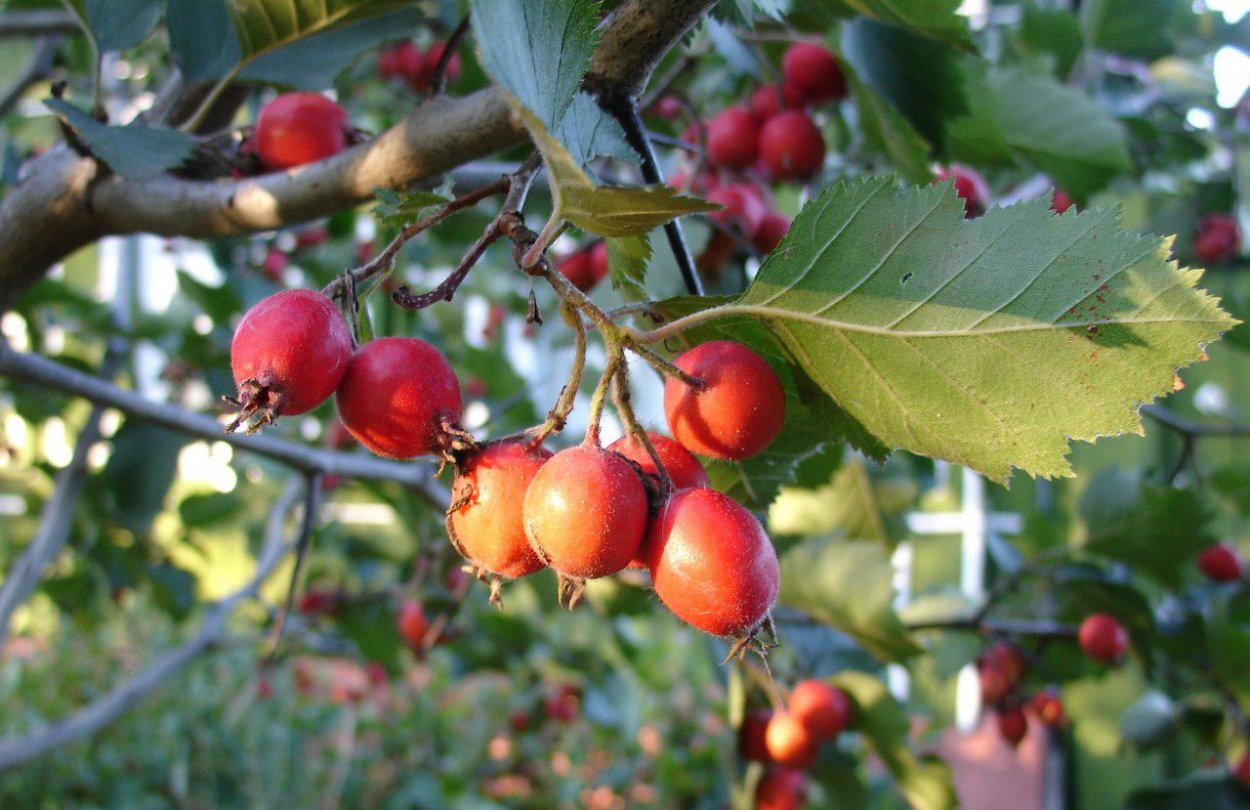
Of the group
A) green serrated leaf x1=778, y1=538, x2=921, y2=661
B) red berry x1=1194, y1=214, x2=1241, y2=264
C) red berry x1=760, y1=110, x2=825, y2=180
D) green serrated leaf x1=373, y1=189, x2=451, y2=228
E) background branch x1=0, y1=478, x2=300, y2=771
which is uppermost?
red berry x1=1194, y1=214, x2=1241, y2=264

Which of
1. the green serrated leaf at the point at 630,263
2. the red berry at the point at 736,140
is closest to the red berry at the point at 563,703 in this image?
the red berry at the point at 736,140

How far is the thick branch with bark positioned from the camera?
2.33 feet

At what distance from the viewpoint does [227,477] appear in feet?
9.00

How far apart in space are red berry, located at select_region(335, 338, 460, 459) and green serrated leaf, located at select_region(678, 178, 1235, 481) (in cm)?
19

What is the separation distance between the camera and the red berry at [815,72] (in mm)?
1312

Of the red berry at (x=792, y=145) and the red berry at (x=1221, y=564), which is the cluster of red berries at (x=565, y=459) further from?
the red berry at (x=1221, y=564)

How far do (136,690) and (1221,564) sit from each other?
8.19ft

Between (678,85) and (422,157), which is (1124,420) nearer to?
(422,157)

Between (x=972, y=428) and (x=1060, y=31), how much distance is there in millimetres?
1685

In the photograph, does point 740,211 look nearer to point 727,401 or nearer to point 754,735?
point 727,401

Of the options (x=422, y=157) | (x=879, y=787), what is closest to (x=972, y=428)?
(x=422, y=157)

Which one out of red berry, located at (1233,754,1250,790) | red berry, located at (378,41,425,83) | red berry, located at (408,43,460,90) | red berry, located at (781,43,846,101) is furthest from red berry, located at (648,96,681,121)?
red berry, located at (1233,754,1250,790)

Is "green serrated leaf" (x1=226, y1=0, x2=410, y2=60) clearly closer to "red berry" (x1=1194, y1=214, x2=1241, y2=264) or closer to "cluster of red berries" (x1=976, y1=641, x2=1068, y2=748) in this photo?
"cluster of red berries" (x1=976, y1=641, x2=1068, y2=748)

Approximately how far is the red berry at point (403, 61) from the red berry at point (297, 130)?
1.28 metres
